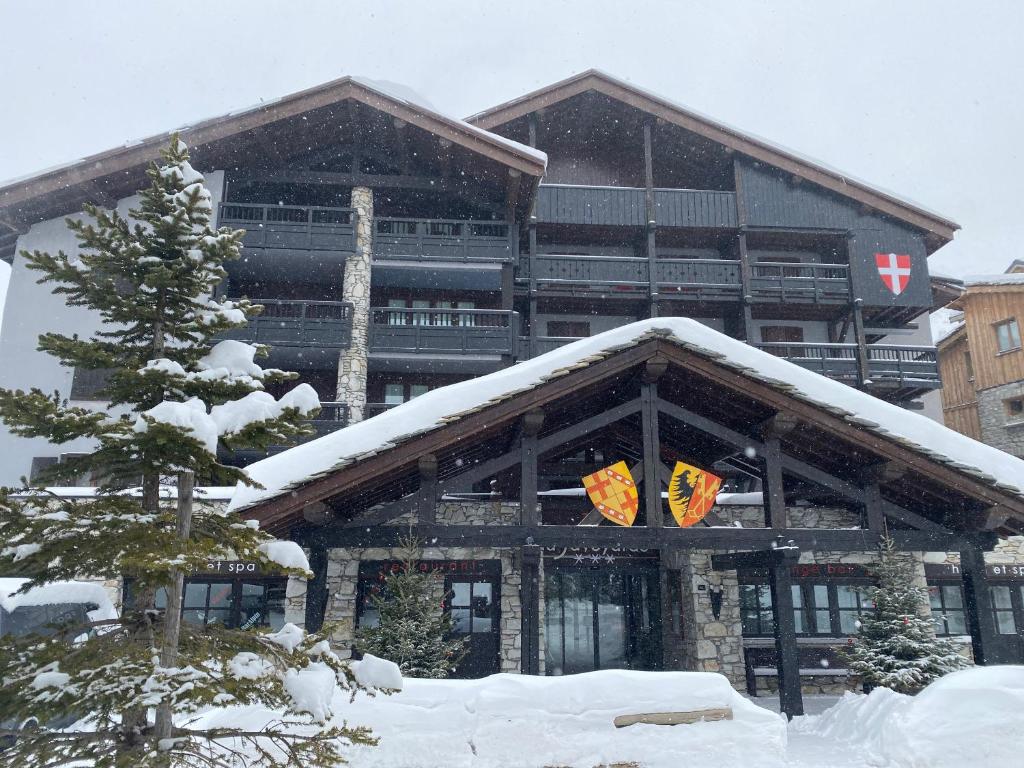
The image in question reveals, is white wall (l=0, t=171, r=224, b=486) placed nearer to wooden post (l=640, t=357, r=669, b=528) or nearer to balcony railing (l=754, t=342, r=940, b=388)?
wooden post (l=640, t=357, r=669, b=528)

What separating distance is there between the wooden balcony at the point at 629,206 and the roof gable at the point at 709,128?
1636mm

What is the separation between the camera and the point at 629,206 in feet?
74.2

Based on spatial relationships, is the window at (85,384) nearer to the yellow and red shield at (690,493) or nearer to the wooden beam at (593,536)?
the wooden beam at (593,536)

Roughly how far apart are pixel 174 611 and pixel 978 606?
1013cm

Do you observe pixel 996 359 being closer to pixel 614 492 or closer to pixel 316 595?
pixel 614 492

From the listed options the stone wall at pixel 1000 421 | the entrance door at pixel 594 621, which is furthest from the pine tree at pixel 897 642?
the stone wall at pixel 1000 421

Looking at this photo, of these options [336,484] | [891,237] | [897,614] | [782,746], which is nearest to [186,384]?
[336,484]

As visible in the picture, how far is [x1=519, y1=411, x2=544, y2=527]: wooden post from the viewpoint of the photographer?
383 inches

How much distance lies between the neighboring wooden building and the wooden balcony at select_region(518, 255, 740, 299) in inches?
418

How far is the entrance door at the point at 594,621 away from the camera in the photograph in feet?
48.8

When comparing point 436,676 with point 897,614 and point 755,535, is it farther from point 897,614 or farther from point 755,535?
point 897,614

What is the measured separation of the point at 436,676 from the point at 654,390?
4.71 m

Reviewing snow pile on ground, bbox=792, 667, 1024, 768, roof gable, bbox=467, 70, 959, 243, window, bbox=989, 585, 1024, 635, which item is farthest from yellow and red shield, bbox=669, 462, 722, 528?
roof gable, bbox=467, 70, 959, 243

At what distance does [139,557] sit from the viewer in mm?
3936
